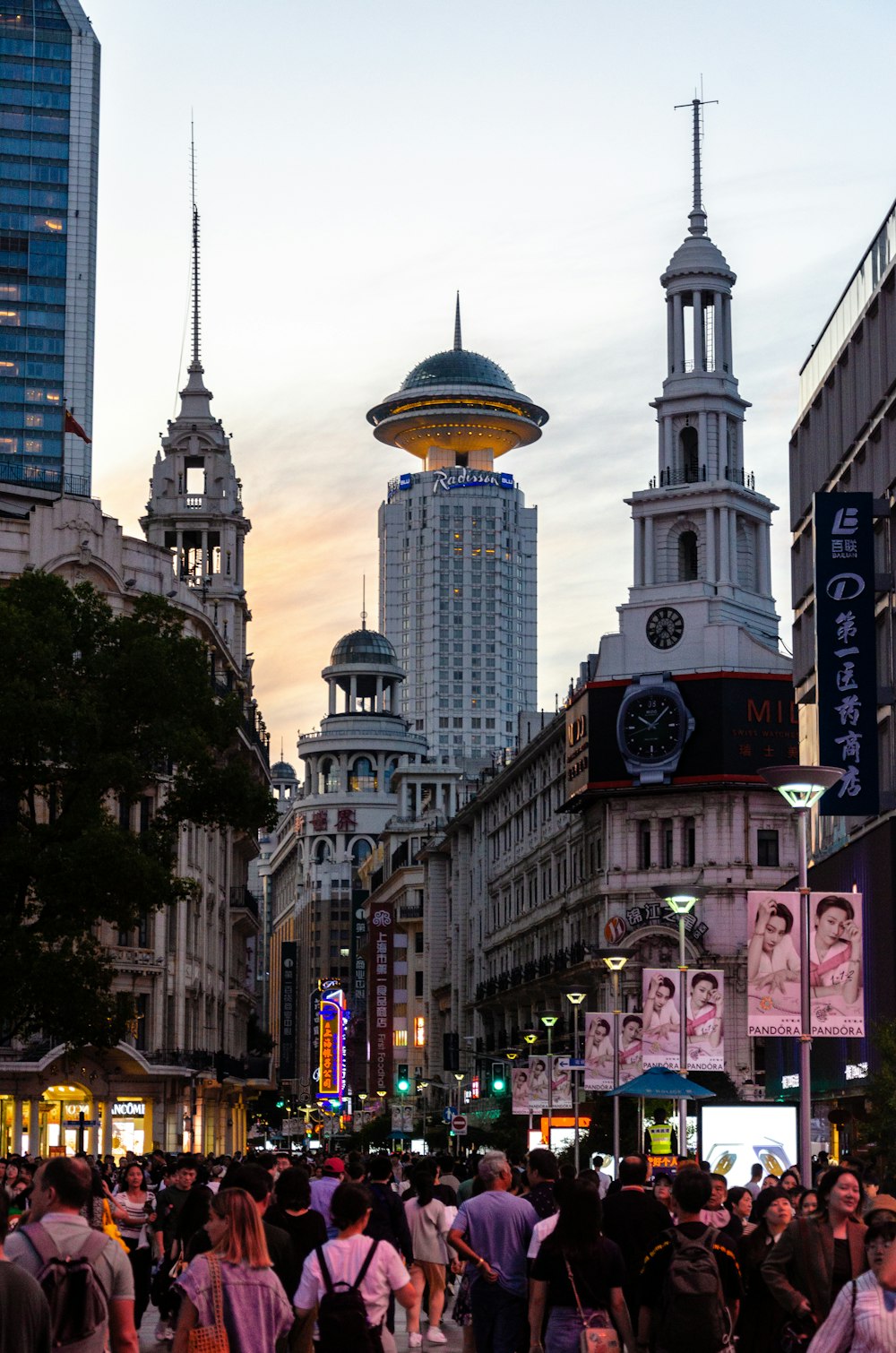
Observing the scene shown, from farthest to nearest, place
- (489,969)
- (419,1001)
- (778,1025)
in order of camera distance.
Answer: (419,1001)
(489,969)
(778,1025)

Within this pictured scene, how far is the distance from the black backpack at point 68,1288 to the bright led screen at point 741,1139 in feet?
68.2

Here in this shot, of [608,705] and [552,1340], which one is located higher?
[608,705]

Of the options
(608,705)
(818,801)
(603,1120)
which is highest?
(608,705)

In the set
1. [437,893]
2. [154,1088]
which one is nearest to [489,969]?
[437,893]

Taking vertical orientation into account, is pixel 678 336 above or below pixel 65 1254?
above

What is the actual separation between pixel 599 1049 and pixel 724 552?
6075cm

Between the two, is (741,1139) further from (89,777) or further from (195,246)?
(195,246)

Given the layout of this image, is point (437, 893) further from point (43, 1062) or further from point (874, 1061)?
point (874, 1061)

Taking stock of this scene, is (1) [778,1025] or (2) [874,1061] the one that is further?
(2) [874,1061]

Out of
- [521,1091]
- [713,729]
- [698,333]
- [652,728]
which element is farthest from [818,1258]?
[698,333]

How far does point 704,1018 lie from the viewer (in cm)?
4828

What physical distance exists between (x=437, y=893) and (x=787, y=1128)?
127692 mm

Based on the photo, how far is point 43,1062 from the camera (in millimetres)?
74500

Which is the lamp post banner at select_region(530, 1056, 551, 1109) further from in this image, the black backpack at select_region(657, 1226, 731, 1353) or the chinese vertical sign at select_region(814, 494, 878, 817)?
the black backpack at select_region(657, 1226, 731, 1353)
